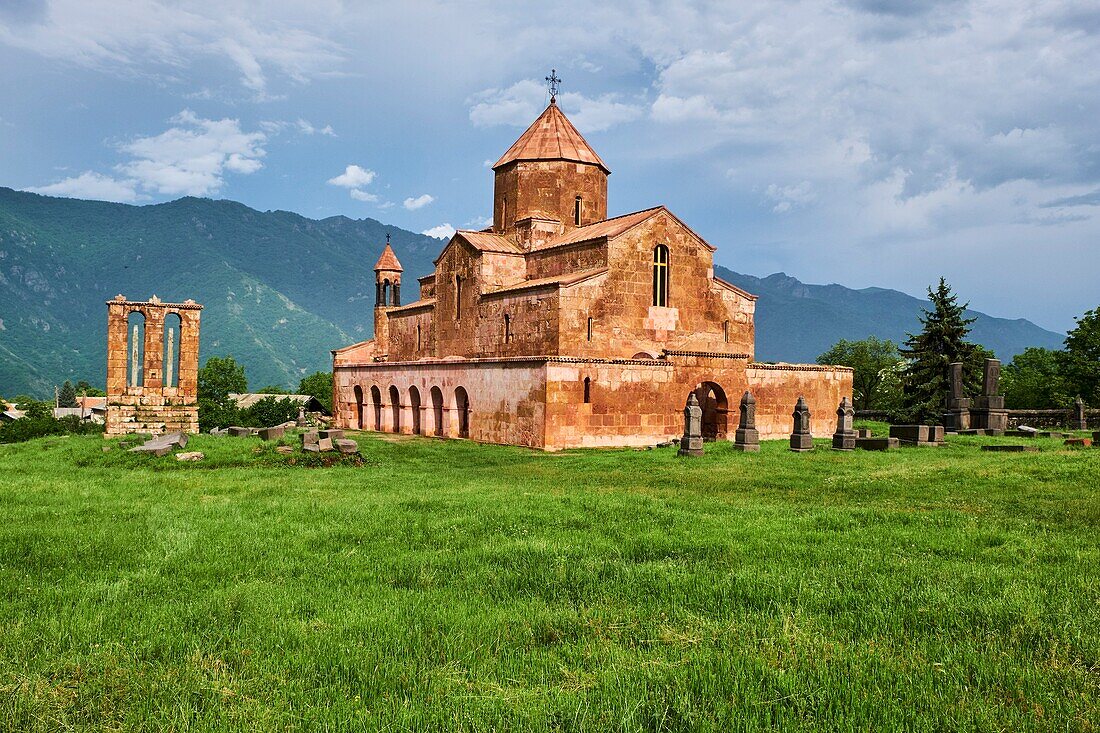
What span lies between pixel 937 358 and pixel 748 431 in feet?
68.9

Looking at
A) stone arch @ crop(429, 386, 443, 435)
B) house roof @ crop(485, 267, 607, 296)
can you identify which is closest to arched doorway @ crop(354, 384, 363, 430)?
stone arch @ crop(429, 386, 443, 435)

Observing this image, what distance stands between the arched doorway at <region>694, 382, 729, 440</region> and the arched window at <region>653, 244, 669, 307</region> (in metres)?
3.44

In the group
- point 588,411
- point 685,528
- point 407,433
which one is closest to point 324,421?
point 407,433

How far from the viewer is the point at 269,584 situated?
5984 millimetres

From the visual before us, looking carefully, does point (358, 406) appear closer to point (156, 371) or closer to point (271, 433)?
point (156, 371)

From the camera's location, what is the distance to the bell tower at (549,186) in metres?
31.2

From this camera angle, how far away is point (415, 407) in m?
30.7

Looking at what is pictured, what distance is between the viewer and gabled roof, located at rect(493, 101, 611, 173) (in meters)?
31.4

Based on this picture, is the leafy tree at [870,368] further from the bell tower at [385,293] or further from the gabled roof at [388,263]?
the gabled roof at [388,263]

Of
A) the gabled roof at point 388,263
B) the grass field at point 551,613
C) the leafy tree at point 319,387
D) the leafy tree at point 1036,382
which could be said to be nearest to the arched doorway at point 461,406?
the gabled roof at point 388,263

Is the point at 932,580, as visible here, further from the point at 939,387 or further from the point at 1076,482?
the point at 939,387

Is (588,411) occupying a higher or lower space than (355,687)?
higher

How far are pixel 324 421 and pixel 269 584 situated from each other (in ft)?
112

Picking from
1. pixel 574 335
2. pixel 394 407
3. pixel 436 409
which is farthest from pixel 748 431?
pixel 394 407
